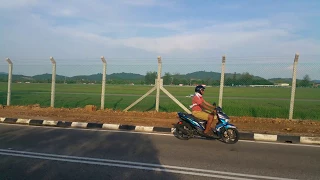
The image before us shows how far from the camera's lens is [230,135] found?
8.09m

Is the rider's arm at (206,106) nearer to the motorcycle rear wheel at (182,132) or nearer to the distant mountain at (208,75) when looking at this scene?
the motorcycle rear wheel at (182,132)

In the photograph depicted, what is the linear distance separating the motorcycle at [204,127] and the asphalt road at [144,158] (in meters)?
0.25

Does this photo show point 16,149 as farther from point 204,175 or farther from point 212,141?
point 212,141

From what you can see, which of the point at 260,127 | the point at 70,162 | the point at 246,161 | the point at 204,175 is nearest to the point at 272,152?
the point at 246,161

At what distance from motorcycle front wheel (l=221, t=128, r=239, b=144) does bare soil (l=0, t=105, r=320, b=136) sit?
6.63 feet

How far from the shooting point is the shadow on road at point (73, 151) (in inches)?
204

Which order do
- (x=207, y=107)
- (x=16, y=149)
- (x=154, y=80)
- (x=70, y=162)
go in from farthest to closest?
1. (x=154, y=80)
2. (x=207, y=107)
3. (x=16, y=149)
4. (x=70, y=162)

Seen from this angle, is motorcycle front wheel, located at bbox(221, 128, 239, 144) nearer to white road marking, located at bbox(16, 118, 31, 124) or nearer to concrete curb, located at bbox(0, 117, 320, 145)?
concrete curb, located at bbox(0, 117, 320, 145)

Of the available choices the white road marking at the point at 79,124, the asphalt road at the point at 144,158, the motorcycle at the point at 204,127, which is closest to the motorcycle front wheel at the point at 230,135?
the motorcycle at the point at 204,127

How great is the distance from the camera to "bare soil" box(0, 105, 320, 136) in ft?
34.0

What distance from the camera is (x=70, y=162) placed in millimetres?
5891

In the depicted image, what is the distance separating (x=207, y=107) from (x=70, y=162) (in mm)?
4064

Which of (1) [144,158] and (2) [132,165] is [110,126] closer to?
(1) [144,158]

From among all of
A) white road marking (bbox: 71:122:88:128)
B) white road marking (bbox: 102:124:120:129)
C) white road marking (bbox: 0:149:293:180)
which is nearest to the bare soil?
white road marking (bbox: 102:124:120:129)
